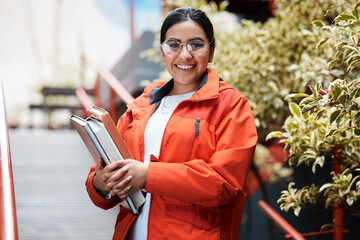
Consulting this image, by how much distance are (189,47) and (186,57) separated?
40 mm

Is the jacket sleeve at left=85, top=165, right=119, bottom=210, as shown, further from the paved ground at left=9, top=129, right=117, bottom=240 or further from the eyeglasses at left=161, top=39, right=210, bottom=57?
the paved ground at left=9, top=129, right=117, bottom=240

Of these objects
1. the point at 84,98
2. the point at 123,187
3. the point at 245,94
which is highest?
the point at 123,187

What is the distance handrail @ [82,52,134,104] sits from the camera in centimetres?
372

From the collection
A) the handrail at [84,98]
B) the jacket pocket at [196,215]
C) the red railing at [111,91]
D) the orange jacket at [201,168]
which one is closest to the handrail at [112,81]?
the red railing at [111,91]

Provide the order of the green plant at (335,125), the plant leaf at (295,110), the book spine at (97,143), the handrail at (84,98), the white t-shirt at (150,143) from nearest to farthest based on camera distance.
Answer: the book spine at (97,143), the white t-shirt at (150,143), the green plant at (335,125), the plant leaf at (295,110), the handrail at (84,98)

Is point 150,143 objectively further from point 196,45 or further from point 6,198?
point 6,198

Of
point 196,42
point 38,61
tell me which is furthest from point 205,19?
point 38,61

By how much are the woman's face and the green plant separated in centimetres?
55

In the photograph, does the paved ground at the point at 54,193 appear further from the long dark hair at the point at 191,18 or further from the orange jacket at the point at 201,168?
the long dark hair at the point at 191,18

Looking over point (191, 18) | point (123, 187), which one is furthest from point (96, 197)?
point (191, 18)

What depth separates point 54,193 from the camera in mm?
4484

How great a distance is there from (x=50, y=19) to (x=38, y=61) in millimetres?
3062

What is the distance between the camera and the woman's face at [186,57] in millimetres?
1809

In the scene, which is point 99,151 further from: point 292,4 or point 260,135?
point 292,4
